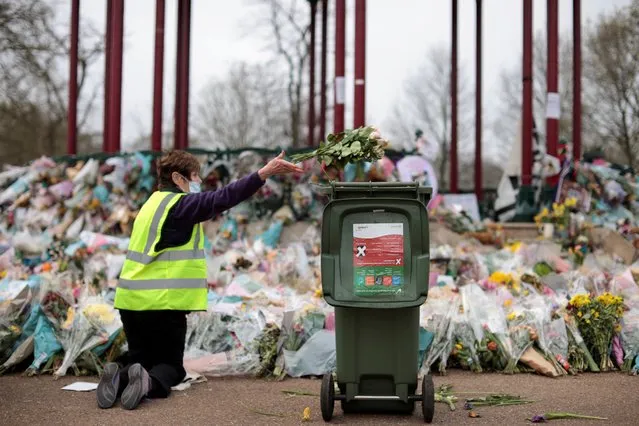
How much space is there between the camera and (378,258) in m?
3.73

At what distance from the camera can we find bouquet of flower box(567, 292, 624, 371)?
17.0 ft

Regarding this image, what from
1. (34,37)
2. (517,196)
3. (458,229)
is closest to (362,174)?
(458,229)

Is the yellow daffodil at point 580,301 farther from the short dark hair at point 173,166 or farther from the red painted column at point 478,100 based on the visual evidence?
the red painted column at point 478,100

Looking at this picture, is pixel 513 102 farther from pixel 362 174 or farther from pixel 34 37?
pixel 362 174

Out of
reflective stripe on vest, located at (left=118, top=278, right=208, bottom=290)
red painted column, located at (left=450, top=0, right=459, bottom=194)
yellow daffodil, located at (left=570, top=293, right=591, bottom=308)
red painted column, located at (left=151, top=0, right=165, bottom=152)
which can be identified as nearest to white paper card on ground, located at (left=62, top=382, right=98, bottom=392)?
reflective stripe on vest, located at (left=118, top=278, right=208, bottom=290)

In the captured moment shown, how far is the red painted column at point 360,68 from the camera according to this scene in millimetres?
10078

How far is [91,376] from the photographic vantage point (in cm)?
500

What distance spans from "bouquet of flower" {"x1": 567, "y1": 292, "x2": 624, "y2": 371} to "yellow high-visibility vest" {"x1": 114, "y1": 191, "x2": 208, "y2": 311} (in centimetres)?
272

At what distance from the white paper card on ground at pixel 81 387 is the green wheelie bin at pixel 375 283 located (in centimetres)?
169

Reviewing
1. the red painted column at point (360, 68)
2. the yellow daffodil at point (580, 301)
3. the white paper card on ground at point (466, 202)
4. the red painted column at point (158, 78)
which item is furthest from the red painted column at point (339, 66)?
the yellow daffodil at point (580, 301)

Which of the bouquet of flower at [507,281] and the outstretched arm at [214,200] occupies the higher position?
the outstretched arm at [214,200]

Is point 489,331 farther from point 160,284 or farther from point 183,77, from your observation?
point 183,77

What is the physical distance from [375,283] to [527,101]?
27.4ft

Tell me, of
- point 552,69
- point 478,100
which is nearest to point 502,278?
point 552,69
